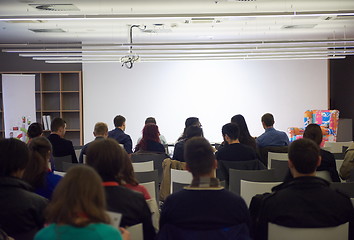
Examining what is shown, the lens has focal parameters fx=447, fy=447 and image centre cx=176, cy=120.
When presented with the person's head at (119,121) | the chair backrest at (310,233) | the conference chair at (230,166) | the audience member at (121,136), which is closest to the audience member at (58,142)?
the audience member at (121,136)

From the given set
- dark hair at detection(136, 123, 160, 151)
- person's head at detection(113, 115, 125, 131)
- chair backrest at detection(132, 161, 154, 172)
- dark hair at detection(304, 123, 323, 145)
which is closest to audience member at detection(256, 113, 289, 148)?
dark hair at detection(136, 123, 160, 151)

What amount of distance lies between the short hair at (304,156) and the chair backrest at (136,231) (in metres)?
1.01

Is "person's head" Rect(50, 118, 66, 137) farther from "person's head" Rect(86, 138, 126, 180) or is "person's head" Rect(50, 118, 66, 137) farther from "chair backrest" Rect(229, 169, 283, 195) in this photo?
"person's head" Rect(86, 138, 126, 180)

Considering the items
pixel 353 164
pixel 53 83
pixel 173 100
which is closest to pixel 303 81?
pixel 173 100

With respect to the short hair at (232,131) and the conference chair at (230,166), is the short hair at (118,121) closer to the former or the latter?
the short hair at (232,131)

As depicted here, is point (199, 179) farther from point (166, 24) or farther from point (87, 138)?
point (87, 138)

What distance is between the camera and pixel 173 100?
41.3 ft

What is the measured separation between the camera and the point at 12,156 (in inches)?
110

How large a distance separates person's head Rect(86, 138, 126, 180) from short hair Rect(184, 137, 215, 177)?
0.41 meters

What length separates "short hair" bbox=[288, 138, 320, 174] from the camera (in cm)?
270

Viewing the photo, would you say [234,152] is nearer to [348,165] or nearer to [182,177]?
[182,177]

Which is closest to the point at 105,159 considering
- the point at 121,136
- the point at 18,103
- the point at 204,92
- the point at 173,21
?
the point at 121,136

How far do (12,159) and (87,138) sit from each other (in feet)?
31.8

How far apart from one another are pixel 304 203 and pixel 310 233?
169 mm
